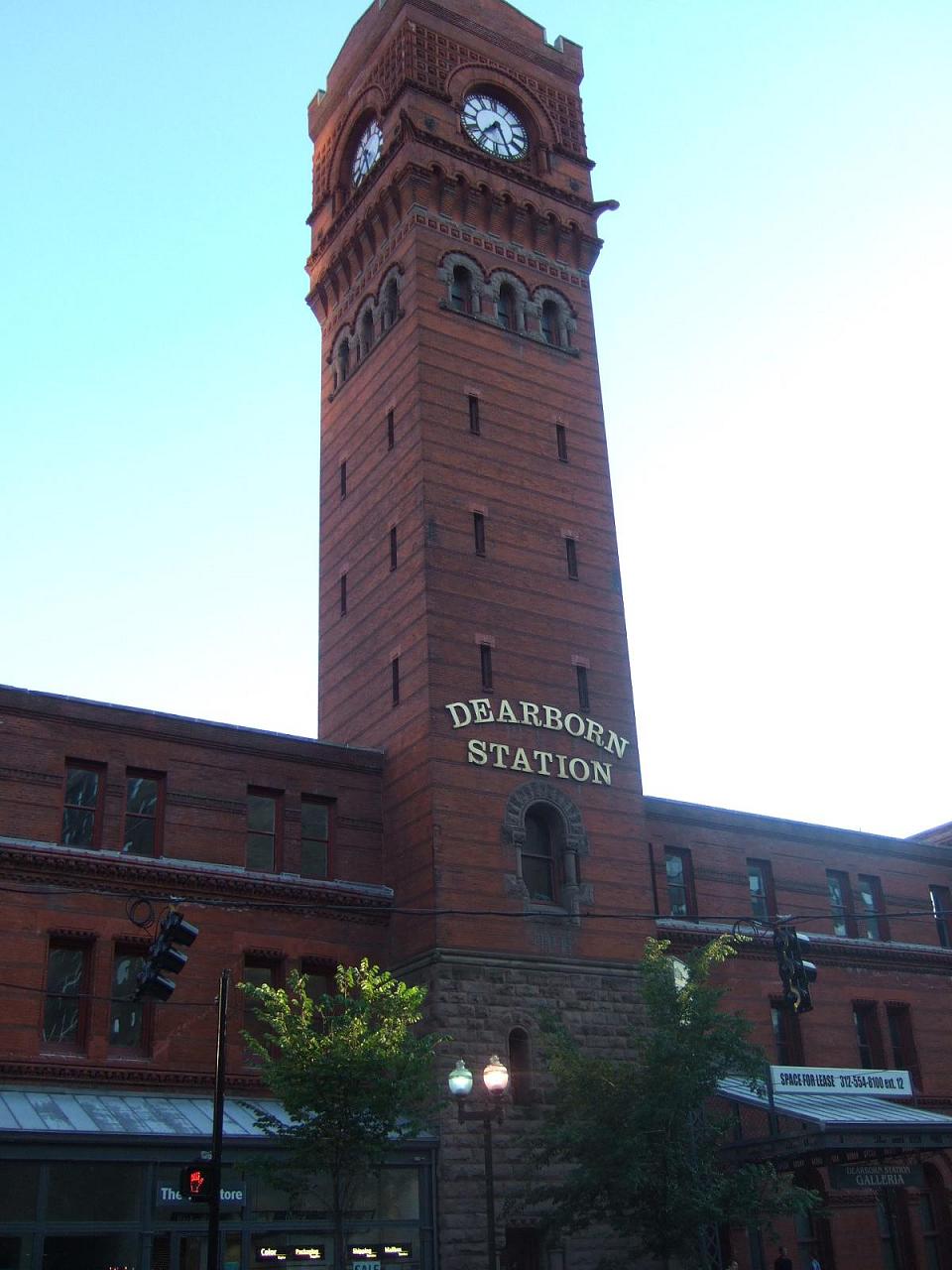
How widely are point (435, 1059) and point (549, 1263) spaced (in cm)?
520

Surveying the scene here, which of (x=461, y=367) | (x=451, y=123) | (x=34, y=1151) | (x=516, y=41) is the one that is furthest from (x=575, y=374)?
(x=34, y=1151)

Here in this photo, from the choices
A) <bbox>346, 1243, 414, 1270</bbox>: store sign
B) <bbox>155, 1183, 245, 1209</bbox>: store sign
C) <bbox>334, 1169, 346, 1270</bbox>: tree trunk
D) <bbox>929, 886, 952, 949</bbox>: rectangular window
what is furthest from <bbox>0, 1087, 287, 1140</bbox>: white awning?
<bbox>929, 886, 952, 949</bbox>: rectangular window

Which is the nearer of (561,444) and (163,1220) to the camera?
(163,1220)

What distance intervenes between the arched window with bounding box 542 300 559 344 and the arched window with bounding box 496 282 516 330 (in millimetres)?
1194

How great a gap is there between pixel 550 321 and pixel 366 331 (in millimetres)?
5900

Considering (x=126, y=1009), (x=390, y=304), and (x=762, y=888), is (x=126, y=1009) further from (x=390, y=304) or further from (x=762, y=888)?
(x=390, y=304)

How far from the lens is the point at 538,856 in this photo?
3584cm

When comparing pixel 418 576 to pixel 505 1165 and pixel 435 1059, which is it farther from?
pixel 505 1165

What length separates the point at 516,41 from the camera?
155 feet

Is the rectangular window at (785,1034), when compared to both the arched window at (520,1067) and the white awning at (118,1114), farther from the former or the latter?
the white awning at (118,1114)

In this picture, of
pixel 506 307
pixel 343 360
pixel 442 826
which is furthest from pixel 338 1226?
pixel 343 360

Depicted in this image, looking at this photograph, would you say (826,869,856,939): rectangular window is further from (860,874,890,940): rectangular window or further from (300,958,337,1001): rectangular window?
(300,958,337,1001): rectangular window

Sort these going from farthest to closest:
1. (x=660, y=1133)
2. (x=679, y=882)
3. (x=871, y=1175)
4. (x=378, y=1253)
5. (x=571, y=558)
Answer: (x=679, y=882) < (x=571, y=558) < (x=871, y=1175) < (x=378, y=1253) < (x=660, y=1133)

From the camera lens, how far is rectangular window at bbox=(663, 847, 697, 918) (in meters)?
40.6
